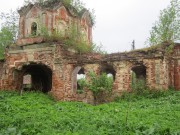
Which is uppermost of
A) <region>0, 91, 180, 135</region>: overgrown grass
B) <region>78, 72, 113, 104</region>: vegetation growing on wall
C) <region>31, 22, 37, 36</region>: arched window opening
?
<region>31, 22, 37, 36</region>: arched window opening

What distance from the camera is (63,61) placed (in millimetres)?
16312

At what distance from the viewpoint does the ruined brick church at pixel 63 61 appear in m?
14.5

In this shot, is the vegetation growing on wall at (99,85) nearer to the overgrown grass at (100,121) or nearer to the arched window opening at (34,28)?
the overgrown grass at (100,121)

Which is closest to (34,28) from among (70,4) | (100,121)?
(70,4)

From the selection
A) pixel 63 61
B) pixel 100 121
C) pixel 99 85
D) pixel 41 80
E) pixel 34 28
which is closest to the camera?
pixel 100 121

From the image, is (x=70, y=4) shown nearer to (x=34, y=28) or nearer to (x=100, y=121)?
(x=34, y=28)

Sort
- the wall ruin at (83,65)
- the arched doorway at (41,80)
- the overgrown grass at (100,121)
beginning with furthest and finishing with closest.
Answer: the arched doorway at (41,80) < the wall ruin at (83,65) < the overgrown grass at (100,121)

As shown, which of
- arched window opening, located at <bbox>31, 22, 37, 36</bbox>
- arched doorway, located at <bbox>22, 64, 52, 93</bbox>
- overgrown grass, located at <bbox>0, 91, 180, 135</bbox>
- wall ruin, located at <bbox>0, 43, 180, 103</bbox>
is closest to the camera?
overgrown grass, located at <bbox>0, 91, 180, 135</bbox>

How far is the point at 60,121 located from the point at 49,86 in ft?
40.7

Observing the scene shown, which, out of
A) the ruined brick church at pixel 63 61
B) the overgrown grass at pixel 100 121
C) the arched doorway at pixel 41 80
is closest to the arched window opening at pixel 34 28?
the ruined brick church at pixel 63 61


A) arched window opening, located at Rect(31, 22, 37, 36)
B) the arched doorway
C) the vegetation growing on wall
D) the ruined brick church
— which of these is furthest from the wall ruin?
the arched doorway

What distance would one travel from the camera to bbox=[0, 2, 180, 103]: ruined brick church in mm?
14539

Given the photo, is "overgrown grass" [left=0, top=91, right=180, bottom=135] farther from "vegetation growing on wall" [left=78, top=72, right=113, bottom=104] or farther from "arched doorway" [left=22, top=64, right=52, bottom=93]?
"arched doorway" [left=22, top=64, right=52, bottom=93]

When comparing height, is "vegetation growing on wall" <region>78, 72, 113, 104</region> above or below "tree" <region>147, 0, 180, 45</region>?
below
